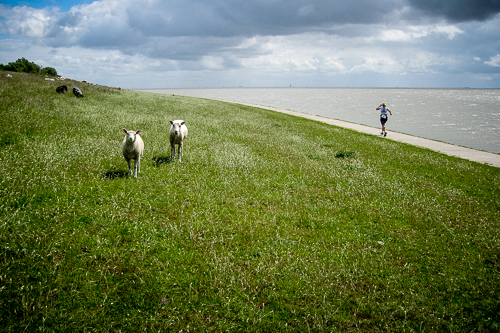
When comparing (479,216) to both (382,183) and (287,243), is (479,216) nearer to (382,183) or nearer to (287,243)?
(382,183)

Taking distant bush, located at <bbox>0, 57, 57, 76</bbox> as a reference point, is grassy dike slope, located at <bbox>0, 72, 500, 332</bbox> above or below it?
below

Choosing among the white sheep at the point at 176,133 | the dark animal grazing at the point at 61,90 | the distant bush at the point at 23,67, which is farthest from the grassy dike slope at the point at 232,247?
the distant bush at the point at 23,67

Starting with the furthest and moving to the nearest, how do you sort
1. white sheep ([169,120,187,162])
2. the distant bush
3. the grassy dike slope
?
the distant bush → white sheep ([169,120,187,162]) → the grassy dike slope

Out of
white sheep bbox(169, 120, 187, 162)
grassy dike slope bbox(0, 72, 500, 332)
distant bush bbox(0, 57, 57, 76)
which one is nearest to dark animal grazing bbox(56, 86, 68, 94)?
grassy dike slope bbox(0, 72, 500, 332)

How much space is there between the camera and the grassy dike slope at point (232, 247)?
499 cm

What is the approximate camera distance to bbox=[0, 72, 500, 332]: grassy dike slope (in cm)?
499

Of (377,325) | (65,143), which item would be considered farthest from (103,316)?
(65,143)

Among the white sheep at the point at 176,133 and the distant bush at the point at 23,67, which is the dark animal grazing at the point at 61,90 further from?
the distant bush at the point at 23,67

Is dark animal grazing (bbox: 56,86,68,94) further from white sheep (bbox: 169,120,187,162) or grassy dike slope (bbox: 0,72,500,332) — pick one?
white sheep (bbox: 169,120,187,162)

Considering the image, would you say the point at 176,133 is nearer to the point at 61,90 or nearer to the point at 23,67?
the point at 61,90

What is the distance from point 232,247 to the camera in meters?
6.95

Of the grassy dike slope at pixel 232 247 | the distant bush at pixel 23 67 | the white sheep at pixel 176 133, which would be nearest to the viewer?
the grassy dike slope at pixel 232 247

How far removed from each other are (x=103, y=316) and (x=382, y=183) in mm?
11806

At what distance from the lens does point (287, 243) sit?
7.30 metres
